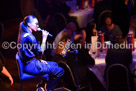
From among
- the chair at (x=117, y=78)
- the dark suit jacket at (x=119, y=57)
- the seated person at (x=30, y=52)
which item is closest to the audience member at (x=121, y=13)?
the dark suit jacket at (x=119, y=57)

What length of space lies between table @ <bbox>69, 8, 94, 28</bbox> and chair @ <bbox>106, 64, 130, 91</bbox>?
2288mm

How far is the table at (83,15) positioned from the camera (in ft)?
19.1

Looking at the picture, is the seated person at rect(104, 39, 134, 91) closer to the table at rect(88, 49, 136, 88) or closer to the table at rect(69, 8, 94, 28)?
the table at rect(88, 49, 136, 88)

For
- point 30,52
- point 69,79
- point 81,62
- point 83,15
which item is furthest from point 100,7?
→ point 30,52

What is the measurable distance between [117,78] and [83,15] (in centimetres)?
240

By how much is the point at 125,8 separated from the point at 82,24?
1101 mm

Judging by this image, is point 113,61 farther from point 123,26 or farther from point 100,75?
point 123,26

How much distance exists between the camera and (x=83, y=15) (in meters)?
5.86

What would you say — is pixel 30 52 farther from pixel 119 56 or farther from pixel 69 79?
pixel 119 56

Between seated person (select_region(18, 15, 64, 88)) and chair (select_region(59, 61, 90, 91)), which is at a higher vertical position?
seated person (select_region(18, 15, 64, 88))

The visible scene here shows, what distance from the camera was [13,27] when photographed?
22.3ft

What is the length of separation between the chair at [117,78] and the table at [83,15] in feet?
7.51

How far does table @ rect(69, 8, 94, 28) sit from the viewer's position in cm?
581

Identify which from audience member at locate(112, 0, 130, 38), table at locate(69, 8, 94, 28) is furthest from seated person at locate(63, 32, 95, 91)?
audience member at locate(112, 0, 130, 38)
